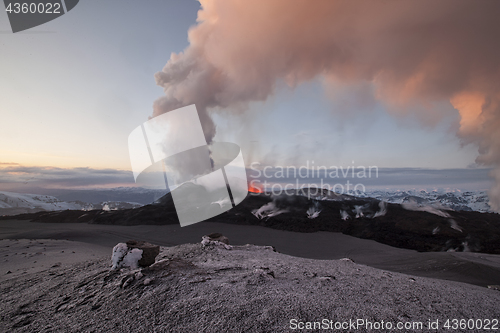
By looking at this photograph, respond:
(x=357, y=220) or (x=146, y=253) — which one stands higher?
(x=146, y=253)

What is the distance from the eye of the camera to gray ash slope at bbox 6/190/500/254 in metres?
13.5

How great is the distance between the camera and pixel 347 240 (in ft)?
50.2

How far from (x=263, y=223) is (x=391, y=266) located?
1191 centimetres

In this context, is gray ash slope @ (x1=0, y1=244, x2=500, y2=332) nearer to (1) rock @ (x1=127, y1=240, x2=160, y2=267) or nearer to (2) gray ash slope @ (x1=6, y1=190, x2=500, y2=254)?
(1) rock @ (x1=127, y1=240, x2=160, y2=267)

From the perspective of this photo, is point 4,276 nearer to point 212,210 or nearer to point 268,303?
point 268,303

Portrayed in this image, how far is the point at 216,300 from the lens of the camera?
3123mm

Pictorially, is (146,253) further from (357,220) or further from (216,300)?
(357,220)

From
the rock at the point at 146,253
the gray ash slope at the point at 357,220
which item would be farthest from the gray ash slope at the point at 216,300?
the gray ash slope at the point at 357,220

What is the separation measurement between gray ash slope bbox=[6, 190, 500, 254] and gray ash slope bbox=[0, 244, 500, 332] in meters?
13.1

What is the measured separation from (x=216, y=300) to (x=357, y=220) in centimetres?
1867

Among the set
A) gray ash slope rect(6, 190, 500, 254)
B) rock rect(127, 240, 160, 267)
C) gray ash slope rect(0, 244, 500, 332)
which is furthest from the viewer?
gray ash slope rect(6, 190, 500, 254)

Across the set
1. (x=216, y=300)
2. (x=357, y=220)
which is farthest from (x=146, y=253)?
(x=357, y=220)

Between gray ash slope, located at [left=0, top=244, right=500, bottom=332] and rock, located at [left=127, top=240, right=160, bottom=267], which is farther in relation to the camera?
rock, located at [left=127, top=240, right=160, bottom=267]

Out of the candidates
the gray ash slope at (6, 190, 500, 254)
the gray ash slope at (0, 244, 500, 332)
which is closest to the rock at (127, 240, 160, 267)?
the gray ash slope at (0, 244, 500, 332)
